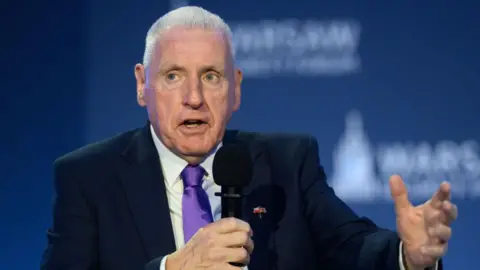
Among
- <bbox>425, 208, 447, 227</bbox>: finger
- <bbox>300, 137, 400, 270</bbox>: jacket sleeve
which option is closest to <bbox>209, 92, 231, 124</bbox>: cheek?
<bbox>300, 137, 400, 270</bbox>: jacket sleeve

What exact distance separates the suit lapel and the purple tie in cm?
5

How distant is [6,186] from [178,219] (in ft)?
6.55

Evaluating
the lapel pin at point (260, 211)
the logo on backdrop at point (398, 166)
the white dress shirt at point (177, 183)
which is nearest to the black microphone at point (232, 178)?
the lapel pin at point (260, 211)

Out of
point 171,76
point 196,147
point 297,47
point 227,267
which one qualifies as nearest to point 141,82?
point 171,76

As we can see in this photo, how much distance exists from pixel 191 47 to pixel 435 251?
0.77 metres

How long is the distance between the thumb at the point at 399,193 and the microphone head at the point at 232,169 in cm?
32

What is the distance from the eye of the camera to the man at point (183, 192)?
198 centimetres

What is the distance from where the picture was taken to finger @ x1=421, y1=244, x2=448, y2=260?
1.67 m

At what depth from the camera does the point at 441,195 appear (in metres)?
1.62

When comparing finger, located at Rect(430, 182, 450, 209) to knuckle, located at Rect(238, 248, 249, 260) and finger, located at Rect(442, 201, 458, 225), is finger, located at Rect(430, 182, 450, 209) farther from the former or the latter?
knuckle, located at Rect(238, 248, 249, 260)

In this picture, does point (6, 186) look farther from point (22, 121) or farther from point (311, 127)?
point (311, 127)

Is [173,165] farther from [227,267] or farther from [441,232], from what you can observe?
[441,232]

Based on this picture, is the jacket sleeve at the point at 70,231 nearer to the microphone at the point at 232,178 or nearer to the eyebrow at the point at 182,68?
the eyebrow at the point at 182,68

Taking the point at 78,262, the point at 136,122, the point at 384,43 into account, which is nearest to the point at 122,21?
the point at 136,122
